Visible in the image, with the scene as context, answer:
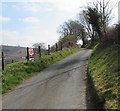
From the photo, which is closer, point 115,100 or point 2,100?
point 115,100

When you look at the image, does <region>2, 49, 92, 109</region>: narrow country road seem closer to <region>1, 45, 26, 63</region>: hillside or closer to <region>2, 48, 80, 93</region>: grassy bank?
<region>2, 48, 80, 93</region>: grassy bank

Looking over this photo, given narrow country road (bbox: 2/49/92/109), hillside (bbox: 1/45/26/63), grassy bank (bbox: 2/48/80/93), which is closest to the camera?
narrow country road (bbox: 2/49/92/109)

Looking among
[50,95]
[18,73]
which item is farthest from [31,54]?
[50,95]

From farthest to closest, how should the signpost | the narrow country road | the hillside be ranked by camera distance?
the hillside, the signpost, the narrow country road

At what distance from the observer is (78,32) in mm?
81688

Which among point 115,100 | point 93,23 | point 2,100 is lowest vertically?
point 2,100

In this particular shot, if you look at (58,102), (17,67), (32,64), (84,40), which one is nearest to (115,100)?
(58,102)

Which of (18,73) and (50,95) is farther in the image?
(18,73)

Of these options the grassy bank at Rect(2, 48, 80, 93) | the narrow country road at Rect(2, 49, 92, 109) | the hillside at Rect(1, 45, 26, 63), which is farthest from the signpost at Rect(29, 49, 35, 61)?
the narrow country road at Rect(2, 49, 92, 109)

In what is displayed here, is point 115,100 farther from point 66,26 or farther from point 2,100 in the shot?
point 66,26

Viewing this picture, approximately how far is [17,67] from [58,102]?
350 inches

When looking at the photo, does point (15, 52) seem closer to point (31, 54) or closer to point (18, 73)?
point (31, 54)

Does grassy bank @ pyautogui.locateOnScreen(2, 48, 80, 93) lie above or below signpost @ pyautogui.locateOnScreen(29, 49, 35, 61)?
below

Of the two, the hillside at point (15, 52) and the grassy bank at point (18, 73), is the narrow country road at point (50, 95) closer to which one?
the grassy bank at point (18, 73)
